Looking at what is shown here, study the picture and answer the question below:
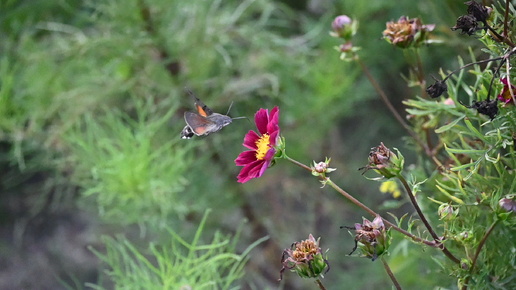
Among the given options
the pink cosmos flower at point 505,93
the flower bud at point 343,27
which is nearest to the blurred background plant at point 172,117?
the flower bud at point 343,27

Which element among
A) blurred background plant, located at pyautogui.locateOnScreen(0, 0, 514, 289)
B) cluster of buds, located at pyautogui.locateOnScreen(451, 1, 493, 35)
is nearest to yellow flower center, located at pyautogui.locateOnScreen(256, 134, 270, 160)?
cluster of buds, located at pyautogui.locateOnScreen(451, 1, 493, 35)

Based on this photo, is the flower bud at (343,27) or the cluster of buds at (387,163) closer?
the cluster of buds at (387,163)

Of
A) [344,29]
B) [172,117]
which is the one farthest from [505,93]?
[172,117]

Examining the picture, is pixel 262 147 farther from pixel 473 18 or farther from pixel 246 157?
pixel 473 18

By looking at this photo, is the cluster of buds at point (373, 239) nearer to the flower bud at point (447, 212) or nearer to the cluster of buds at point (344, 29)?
the flower bud at point (447, 212)

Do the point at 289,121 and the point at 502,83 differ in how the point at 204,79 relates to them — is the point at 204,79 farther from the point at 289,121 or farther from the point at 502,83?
the point at 502,83

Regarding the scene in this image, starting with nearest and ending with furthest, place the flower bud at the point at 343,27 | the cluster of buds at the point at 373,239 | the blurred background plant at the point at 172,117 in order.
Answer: the cluster of buds at the point at 373,239 → the flower bud at the point at 343,27 → the blurred background plant at the point at 172,117
